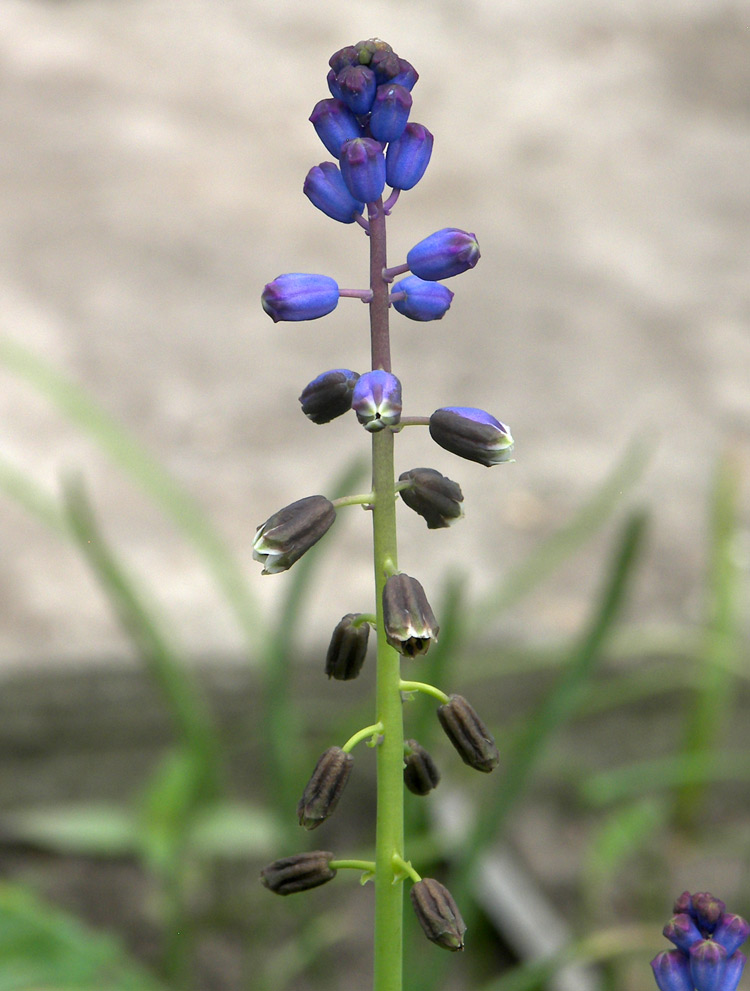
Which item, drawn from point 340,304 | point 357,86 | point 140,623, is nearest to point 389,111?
point 357,86

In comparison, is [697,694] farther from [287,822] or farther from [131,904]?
[131,904]

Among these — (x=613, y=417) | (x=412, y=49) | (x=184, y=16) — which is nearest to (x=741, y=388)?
(x=613, y=417)

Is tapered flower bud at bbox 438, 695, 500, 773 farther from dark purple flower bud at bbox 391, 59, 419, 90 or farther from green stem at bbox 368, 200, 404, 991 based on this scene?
dark purple flower bud at bbox 391, 59, 419, 90

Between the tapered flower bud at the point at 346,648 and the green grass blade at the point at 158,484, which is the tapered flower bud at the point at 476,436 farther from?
the green grass blade at the point at 158,484

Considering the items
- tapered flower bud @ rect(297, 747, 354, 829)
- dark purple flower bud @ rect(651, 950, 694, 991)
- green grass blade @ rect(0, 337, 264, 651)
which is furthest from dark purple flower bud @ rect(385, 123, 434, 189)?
green grass blade @ rect(0, 337, 264, 651)

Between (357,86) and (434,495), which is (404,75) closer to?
(357,86)

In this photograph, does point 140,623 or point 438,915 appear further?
point 140,623
